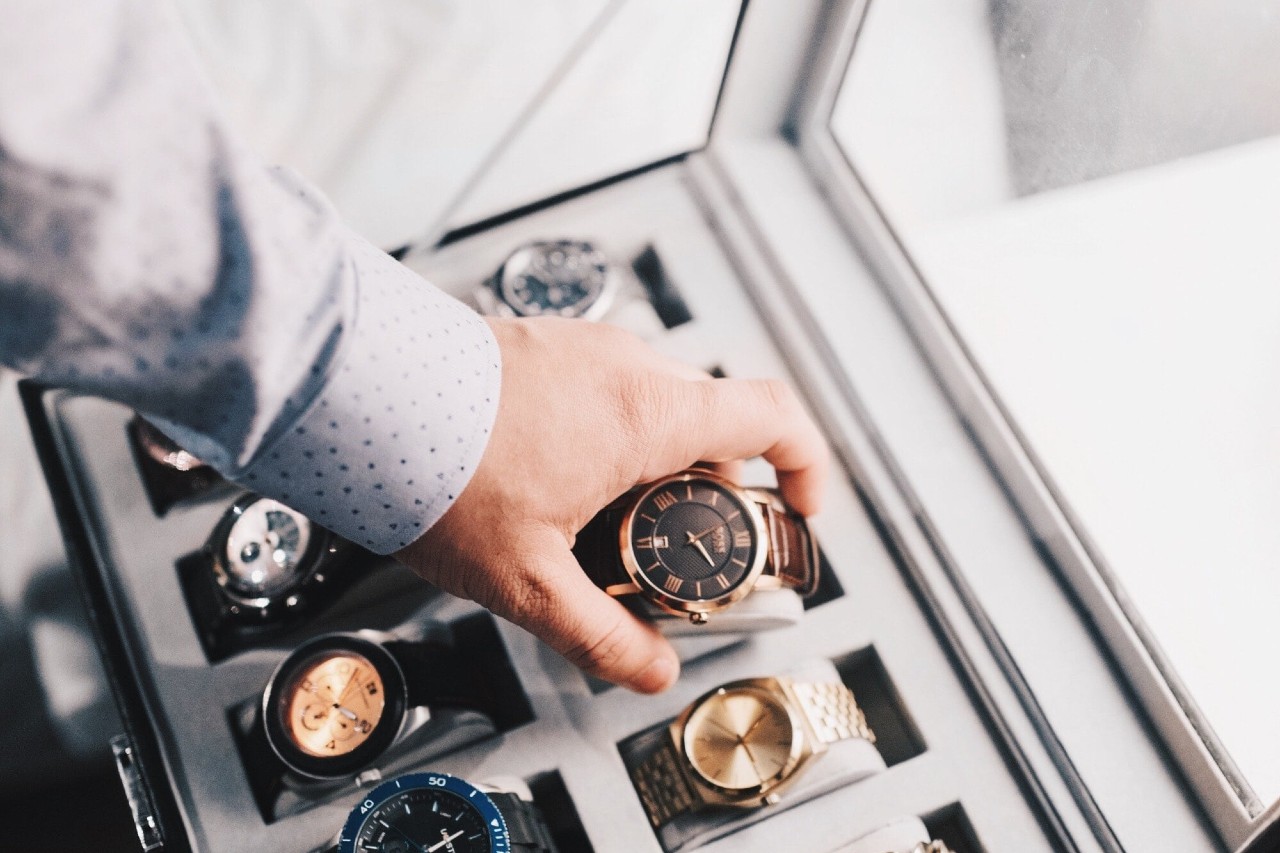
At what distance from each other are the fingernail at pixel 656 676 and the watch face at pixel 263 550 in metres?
0.25

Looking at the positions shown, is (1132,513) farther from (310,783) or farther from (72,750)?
(72,750)

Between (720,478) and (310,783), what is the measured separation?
32 centimetres

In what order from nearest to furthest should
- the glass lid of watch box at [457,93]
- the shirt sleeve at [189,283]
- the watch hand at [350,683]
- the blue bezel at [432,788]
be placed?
1. the shirt sleeve at [189,283]
2. the blue bezel at [432,788]
3. the watch hand at [350,683]
4. the glass lid of watch box at [457,93]

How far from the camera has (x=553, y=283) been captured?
2.45ft

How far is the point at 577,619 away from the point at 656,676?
0.25 ft

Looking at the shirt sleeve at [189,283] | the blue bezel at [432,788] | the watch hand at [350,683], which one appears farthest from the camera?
the watch hand at [350,683]

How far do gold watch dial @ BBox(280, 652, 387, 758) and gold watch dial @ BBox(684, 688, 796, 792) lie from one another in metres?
0.20

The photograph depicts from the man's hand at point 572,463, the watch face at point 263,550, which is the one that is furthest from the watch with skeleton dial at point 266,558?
the man's hand at point 572,463

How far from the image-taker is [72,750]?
0.93 m

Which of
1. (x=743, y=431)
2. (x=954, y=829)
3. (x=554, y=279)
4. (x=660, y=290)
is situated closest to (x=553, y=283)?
(x=554, y=279)

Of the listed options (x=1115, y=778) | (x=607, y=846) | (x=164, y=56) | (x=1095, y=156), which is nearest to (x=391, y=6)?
(x=164, y=56)

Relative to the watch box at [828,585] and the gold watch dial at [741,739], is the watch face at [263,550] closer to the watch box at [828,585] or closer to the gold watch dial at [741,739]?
the watch box at [828,585]

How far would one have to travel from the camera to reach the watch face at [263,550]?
2.11 ft

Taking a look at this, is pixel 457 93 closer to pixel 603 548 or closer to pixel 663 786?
pixel 603 548
